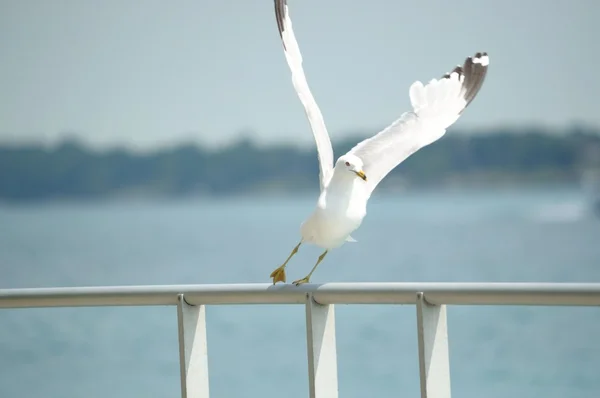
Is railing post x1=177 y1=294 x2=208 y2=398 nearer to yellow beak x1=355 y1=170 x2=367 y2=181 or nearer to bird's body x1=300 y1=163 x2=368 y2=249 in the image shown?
bird's body x1=300 y1=163 x2=368 y2=249

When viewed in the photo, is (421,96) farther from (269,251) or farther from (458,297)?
(269,251)

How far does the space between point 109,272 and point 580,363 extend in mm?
19418

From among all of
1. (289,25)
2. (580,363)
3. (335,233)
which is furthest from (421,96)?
(580,363)

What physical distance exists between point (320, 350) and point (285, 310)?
64.3ft

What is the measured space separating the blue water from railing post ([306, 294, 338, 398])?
1.02 meters

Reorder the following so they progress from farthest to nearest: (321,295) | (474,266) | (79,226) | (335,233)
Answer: (79,226), (474,266), (335,233), (321,295)

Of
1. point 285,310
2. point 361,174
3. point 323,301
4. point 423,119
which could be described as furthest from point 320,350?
point 285,310

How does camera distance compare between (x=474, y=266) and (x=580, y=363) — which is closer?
(x=580, y=363)

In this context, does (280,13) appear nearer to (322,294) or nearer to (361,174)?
(361,174)

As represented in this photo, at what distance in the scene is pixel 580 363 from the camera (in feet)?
52.4

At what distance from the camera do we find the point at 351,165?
3049 mm

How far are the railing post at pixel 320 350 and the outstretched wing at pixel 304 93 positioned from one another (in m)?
1.15

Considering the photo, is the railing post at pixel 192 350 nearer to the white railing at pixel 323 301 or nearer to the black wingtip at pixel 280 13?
the white railing at pixel 323 301

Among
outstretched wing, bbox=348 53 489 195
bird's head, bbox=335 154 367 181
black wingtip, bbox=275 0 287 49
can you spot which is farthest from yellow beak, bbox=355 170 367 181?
black wingtip, bbox=275 0 287 49
